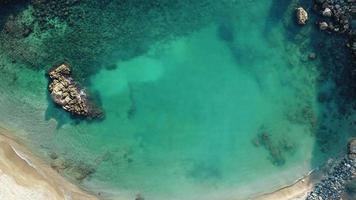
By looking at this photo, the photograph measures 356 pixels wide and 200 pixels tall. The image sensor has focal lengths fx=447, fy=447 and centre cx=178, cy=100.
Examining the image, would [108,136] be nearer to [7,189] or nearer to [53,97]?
[53,97]

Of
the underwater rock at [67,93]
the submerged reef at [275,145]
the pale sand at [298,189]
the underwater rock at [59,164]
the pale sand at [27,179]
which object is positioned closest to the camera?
the pale sand at [27,179]

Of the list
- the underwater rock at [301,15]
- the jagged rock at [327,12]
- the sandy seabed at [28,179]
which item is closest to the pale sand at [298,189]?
the sandy seabed at [28,179]

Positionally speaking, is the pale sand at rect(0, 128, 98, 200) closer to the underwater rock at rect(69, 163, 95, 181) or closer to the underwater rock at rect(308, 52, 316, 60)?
the underwater rock at rect(69, 163, 95, 181)

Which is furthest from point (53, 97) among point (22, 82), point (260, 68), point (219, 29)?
point (260, 68)

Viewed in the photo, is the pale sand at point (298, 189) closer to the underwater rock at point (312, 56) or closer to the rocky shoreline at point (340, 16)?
the underwater rock at point (312, 56)

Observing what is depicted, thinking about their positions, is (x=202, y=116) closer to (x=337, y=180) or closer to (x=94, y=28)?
(x=94, y=28)

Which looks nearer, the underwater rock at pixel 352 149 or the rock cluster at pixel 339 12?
the rock cluster at pixel 339 12

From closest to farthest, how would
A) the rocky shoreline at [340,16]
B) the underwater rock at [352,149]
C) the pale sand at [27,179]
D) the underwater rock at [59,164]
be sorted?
the pale sand at [27,179] → the underwater rock at [59,164] → the rocky shoreline at [340,16] → the underwater rock at [352,149]
